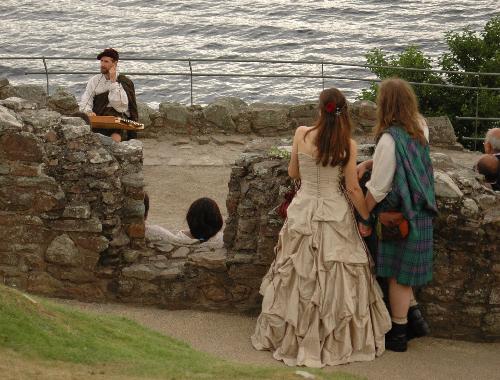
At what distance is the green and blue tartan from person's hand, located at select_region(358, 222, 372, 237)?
0.16 meters

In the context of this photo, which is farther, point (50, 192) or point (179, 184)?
point (179, 184)

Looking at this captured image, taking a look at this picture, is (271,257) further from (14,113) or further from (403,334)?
(14,113)

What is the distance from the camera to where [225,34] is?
143ft

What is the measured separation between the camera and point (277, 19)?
152 ft

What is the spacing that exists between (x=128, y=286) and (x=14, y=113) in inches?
73.6

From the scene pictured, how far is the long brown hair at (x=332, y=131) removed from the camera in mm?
9219

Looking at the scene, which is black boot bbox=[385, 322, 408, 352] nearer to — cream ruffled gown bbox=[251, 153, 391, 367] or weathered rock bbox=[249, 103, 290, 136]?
cream ruffled gown bbox=[251, 153, 391, 367]

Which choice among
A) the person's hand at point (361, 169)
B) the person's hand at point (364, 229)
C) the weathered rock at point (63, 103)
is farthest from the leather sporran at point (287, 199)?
the weathered rock at point (63, 103)

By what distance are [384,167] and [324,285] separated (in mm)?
1041

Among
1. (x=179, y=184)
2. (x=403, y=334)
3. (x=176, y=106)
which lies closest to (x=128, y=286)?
(x=403, y=334)

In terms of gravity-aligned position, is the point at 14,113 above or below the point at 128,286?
above

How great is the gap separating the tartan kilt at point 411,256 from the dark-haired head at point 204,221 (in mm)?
2411

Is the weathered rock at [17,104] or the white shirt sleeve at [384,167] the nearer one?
the white shirt sleeve at [384,167]

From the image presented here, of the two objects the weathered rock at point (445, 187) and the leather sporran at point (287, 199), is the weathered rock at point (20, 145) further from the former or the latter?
the weathered rock at point (445, 187)
